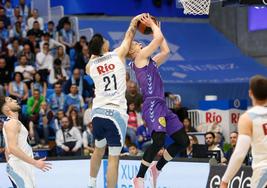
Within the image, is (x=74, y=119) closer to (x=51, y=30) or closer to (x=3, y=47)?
(x=3, y=47)

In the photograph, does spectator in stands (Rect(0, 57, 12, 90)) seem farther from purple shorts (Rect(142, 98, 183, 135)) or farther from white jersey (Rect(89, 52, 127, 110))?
white jersey (Rect(89, 52, 127, 110))

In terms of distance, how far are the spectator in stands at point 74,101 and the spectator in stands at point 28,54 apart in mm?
1831

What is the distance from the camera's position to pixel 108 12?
2617 centimetres

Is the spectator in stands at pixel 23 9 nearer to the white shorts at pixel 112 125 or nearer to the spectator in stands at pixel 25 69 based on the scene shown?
the spectator in stands at pixel 25 69

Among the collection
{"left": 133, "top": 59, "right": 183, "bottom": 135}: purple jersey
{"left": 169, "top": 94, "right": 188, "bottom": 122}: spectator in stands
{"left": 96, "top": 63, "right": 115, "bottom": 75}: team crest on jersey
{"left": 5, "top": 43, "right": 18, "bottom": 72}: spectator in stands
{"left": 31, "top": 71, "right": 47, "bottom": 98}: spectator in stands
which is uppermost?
{"left": 96, "top": 63, "right": 115, "bottom": 75}: team crest on jersey

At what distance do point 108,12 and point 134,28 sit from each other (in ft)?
53.2

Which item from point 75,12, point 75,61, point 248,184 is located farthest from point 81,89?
point 248,184

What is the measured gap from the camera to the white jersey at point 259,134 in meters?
7.00

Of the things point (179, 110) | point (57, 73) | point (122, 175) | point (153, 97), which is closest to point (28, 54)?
point (57, 73)

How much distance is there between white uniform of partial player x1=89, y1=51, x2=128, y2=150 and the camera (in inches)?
389

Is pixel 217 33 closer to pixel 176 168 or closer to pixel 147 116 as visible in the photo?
pixel 176 168

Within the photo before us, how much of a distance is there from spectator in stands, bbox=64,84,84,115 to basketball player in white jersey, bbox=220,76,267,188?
12443 mm

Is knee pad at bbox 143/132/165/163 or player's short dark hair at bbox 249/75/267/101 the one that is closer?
player's short dark hair at bbox 249/75/267/101

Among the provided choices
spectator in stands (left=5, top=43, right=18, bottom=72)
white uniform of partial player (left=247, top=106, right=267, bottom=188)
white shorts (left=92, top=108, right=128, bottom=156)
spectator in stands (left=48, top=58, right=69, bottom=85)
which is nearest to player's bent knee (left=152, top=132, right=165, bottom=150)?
white shorts (left=92, top=108, right=128, bottom=156)
